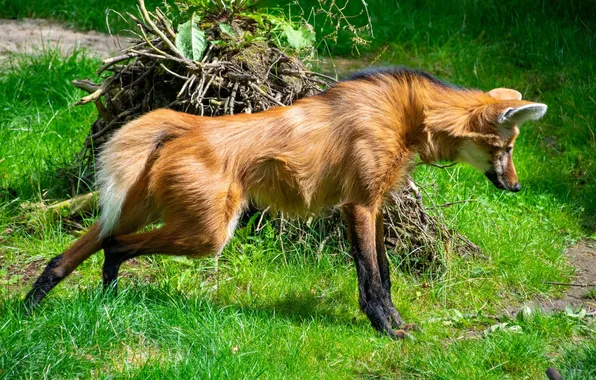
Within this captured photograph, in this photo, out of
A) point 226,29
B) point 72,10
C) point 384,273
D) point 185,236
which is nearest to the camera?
point 185,236

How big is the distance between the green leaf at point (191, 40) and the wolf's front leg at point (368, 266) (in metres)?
1.30

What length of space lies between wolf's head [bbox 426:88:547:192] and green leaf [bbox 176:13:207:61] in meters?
1.38

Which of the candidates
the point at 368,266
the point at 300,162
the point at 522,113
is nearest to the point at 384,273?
the point at 368,266

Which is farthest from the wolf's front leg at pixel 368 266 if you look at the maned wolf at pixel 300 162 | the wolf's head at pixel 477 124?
the wolf's head at pixel 477 124

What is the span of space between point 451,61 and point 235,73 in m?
3.20

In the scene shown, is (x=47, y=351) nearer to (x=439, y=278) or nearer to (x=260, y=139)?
(x=260, y=139)

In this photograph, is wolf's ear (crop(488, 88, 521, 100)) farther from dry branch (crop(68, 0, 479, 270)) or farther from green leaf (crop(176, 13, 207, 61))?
green leaf (crop(176, 13, 207, 61))

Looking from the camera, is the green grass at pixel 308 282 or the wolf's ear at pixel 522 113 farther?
the wolf's ear at pixel 522 113

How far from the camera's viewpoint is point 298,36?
4.72 metres

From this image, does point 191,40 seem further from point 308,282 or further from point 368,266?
point 368,266

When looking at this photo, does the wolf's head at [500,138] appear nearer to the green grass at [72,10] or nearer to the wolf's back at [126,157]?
the wolf's back at [126,157]

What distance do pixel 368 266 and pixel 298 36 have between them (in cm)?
157

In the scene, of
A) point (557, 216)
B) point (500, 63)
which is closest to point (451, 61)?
point (500, 63)

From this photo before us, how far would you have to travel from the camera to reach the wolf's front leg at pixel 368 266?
12.8ft
